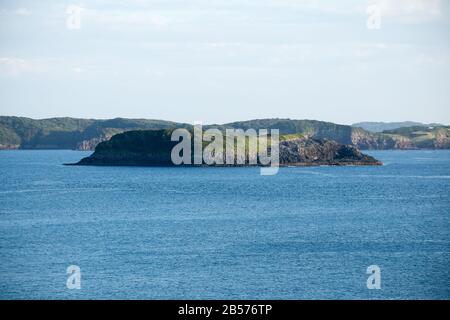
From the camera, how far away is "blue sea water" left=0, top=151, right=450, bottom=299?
172 feet

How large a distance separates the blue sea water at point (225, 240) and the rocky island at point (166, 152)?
192 ft

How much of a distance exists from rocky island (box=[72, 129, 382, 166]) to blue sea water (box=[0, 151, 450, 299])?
58471mm

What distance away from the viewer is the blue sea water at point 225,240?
52438 mm

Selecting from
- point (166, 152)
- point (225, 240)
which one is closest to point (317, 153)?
point (166, 152)

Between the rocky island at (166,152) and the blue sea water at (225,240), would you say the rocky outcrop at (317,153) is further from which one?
the blue sea water at (225,240)

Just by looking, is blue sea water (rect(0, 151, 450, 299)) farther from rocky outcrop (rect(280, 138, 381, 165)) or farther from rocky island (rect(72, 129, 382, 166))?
rocky island (rect(72, 129, 382, 166))

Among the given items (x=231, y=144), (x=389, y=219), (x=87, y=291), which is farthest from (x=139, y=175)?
(x=87, y=291)

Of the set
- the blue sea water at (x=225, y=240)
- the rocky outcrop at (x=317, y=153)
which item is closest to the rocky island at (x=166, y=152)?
the rocky outcrop at (x=317, y=153)

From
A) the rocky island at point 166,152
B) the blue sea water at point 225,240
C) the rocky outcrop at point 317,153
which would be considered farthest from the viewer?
the rocky island at point 166,152

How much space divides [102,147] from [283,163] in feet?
158

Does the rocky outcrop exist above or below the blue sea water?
above

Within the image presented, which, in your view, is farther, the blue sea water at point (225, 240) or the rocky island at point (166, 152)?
the rocky island at point (166, 152)

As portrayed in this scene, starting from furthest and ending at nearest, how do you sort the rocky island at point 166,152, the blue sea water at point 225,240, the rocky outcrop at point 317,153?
the rocky island at point 166,152
the rocky outcrop at point 317,153
the blue sea water at point 225,240

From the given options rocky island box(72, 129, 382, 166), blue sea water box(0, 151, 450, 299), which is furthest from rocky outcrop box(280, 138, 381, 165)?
blue sea water box(0, 151, 450, 299)
